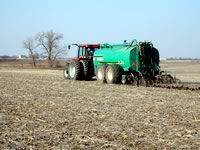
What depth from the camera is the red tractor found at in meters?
25.2

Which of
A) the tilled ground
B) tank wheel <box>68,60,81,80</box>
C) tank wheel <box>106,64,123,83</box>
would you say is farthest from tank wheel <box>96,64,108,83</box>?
the tilled ground

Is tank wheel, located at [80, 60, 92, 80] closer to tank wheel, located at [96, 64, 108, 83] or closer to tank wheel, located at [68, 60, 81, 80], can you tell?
tank wheel, located at [68, 60, 81, 80]

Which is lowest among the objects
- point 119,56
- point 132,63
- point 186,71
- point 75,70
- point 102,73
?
point 186,71

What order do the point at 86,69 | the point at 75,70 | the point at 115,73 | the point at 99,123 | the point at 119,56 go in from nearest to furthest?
the point at 99,123
the point at 115,73
the point at 119,56
the point at 86,69
the point at 75,70

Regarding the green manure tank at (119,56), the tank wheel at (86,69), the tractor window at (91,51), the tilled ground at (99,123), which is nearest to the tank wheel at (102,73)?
the green manure tank at (119,56)

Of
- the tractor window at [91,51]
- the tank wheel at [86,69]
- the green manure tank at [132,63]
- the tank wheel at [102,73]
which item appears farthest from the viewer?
the tractor window at [91,51]

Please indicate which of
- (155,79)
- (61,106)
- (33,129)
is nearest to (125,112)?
(61,106)

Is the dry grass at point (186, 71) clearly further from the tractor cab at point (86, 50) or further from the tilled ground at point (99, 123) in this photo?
the tilled ground at point (99, 123)

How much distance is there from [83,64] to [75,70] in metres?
0.66

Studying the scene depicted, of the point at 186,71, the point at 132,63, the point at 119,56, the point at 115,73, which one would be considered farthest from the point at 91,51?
the point at 186,71

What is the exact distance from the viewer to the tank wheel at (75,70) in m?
25.2

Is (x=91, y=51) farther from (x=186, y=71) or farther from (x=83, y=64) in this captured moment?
(x=186, y=71)

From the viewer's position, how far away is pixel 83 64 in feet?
83.1

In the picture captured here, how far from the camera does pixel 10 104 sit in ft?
40.3
